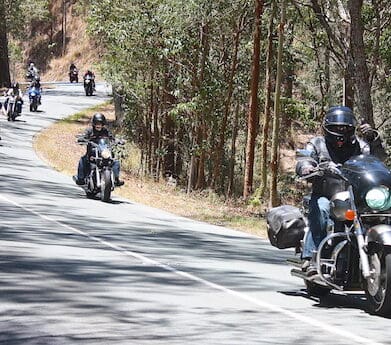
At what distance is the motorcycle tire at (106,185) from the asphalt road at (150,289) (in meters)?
2.57

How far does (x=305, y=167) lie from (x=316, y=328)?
1690 millimetres

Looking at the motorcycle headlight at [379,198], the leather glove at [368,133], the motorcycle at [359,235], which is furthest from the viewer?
the leather glove at [368,133]

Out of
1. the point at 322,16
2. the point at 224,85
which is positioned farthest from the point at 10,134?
the point at 322,16

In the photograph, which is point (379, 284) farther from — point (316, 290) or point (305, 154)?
point (305, 154)

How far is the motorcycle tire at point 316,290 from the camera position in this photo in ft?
26.0

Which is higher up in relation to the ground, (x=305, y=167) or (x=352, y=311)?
(x=305, y=167)

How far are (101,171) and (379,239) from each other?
1181 cm

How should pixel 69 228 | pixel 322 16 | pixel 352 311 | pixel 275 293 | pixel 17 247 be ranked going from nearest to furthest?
pixel 352 311 < pixel 275 293 < pixel 17 247 < pixel 69 228 < pixel 322 16

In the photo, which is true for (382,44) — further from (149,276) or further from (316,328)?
(316,328)

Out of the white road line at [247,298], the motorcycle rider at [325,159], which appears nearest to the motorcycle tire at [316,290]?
the motorcycle rider at [325,159]

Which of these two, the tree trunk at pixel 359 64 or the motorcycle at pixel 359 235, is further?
the tree trunk at pixel 359 64

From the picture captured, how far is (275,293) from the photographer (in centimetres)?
810

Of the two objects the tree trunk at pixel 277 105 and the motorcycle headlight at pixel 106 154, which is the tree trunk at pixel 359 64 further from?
the motorcycle headlight at pixel 106 154

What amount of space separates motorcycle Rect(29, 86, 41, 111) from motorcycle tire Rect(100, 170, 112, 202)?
2725 cm
